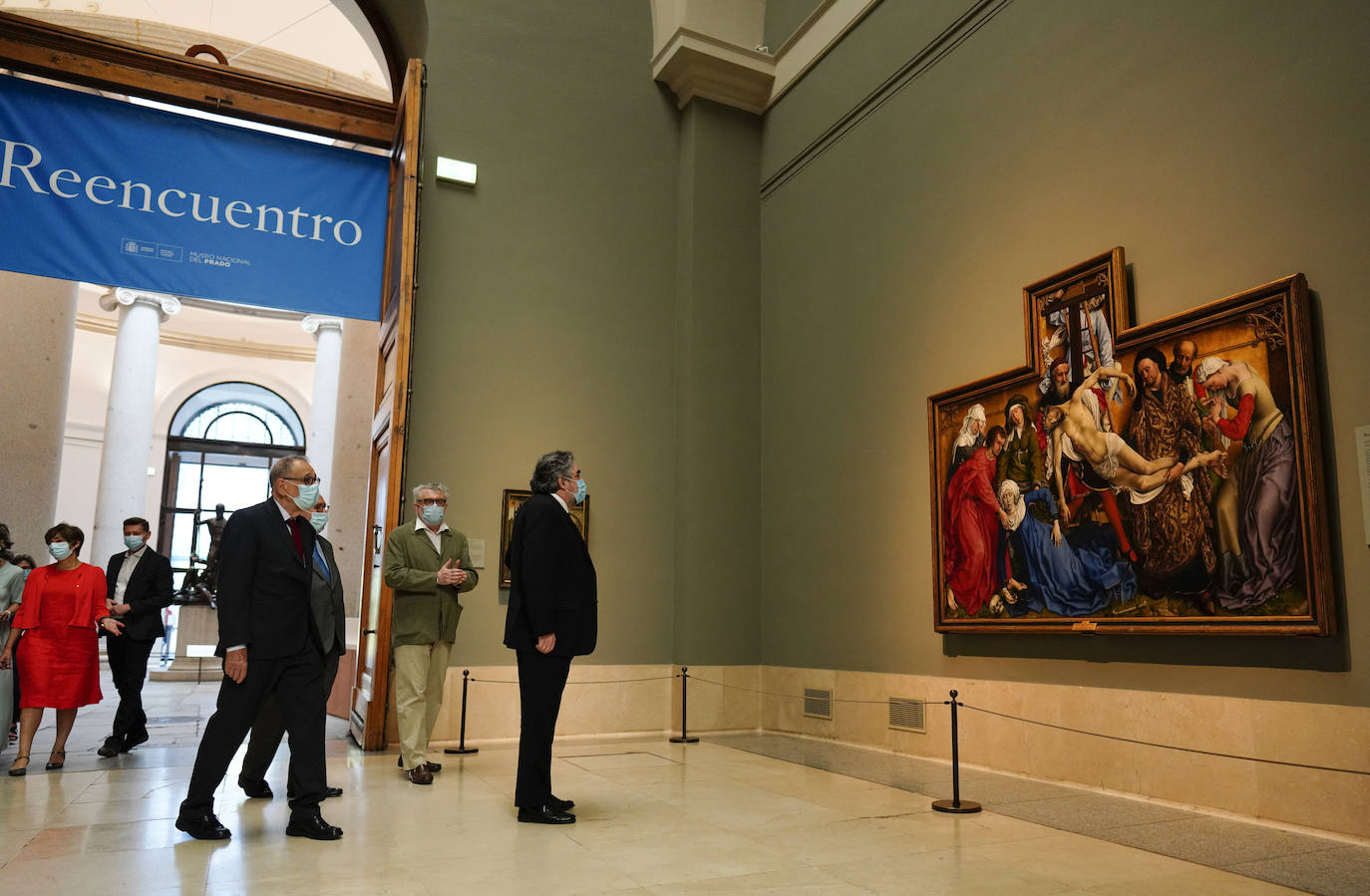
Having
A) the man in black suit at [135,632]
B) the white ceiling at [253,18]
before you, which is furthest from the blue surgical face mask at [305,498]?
the white ceiling at [253,18]

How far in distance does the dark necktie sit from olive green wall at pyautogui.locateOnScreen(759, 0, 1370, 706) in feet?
14.3

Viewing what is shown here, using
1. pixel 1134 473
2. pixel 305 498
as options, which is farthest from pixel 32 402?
pixel 1134 473

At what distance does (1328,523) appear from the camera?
4.46 meters

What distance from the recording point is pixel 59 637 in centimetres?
654

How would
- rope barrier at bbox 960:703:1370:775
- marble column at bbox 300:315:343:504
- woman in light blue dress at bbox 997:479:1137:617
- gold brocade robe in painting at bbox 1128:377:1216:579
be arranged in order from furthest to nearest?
marble column at bbox 300:315:343:504 → woman in light blue dress at bbox 997:479:1137:617 → gold brocade robe in painting at bbox 1128:377:1216:579 → rope barrier at bbox 960:703:1370:775

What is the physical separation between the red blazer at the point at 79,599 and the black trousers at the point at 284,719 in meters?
2.87

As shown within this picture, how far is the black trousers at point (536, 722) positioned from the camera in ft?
15.6

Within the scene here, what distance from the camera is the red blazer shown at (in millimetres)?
6453

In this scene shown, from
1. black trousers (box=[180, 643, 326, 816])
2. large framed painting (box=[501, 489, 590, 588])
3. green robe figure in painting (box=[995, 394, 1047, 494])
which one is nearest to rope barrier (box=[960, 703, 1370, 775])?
green robe figure in painting (box=[995, 394, 1047, 494])

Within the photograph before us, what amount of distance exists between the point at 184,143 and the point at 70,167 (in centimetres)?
88

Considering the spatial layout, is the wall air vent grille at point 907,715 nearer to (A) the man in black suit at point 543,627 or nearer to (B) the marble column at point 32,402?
(A) the man in black suit at point 543,627

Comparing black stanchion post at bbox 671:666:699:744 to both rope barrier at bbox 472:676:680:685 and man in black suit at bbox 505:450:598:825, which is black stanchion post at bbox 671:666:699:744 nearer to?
rope barrier at bbox 472:676:680:685

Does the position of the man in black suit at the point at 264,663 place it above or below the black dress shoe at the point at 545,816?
above

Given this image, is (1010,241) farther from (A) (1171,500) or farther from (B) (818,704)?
(B) (818,704)
